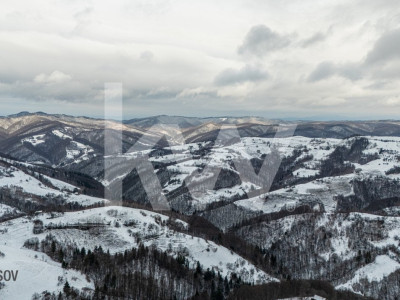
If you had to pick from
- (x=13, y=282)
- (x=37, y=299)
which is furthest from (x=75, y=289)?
(x=13, y=282)

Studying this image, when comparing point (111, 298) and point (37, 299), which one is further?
point (111, 298)

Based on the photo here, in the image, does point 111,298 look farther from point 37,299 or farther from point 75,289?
point 37,299

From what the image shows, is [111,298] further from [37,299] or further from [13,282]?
[13,282]

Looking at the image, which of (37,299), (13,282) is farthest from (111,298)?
(13,282)

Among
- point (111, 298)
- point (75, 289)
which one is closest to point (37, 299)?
point (75, 289)

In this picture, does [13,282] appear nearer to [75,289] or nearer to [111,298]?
[75,289]

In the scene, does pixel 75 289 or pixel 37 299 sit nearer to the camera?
pixel 37 299
